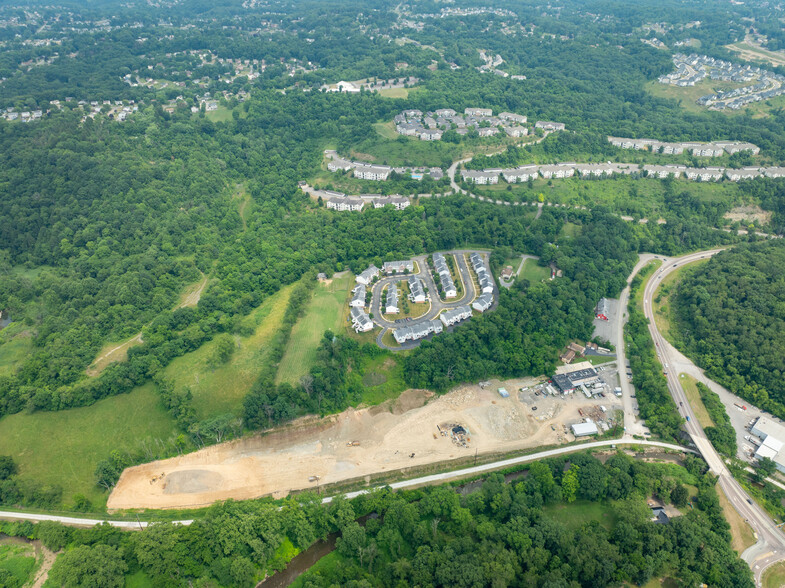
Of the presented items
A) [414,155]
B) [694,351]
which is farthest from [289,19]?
[694,351]

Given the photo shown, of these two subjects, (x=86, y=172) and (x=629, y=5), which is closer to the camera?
(x=86, y=172)

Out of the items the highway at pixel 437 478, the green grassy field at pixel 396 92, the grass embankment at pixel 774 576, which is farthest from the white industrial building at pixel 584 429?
the green grassy field at pixel 396 92

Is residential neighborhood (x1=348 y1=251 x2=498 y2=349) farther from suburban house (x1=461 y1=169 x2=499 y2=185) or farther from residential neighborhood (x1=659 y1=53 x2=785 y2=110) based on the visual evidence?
residential neighborhood (x1=659 y1=53 x2=785 y2=110)

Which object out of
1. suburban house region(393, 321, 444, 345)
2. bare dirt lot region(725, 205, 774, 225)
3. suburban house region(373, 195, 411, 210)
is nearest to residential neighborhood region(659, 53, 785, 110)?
bare dirt lot region(725, 205, 774, 225)

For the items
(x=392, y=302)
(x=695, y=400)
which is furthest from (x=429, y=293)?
(x=695, y=400)

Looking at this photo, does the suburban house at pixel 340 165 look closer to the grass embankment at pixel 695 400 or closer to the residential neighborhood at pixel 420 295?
the residential neighborhood at pixel 420 295

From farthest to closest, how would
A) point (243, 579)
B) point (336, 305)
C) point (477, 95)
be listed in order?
point (477, 95) < point (336, 305) < point (243, 579)

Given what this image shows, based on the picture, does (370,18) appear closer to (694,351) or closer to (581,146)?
(581,146)
